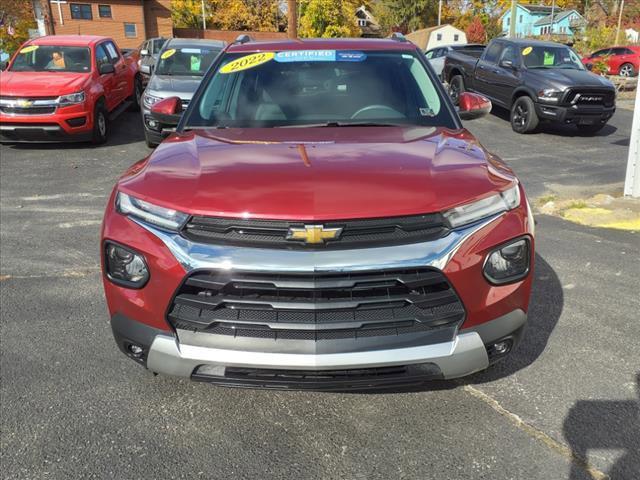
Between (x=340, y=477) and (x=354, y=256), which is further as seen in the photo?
(x=340, y=477)

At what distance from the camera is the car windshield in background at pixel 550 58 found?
12.0 m

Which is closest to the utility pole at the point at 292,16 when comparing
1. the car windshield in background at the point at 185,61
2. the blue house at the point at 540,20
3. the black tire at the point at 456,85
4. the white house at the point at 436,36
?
the black tire at the point at 456,85

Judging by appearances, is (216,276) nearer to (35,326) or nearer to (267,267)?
(267,267)

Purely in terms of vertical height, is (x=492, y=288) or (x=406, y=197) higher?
(x=406, y=197)

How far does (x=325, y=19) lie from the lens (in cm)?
4984

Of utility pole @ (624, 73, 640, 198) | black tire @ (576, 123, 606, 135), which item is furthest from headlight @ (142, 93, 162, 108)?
black tire @ (576, 123, 606, 135)

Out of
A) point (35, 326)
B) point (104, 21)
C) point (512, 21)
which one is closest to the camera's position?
point (35, 326)

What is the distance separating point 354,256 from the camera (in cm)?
216

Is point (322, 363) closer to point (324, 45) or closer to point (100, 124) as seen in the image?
point (324, 45)

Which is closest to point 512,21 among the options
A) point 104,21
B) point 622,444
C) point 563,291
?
point 563,291

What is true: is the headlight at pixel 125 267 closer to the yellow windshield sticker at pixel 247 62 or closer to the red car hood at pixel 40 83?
the yellow windshield sticker at pixel 247 62

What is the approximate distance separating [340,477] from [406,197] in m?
1.21

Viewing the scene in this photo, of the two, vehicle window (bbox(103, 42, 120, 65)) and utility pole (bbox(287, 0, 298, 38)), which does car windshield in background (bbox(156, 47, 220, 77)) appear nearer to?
vehicle window (bbox(103, 42, 120, 65))

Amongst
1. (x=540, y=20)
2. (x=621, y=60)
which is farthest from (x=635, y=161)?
(x=540, y=20)
